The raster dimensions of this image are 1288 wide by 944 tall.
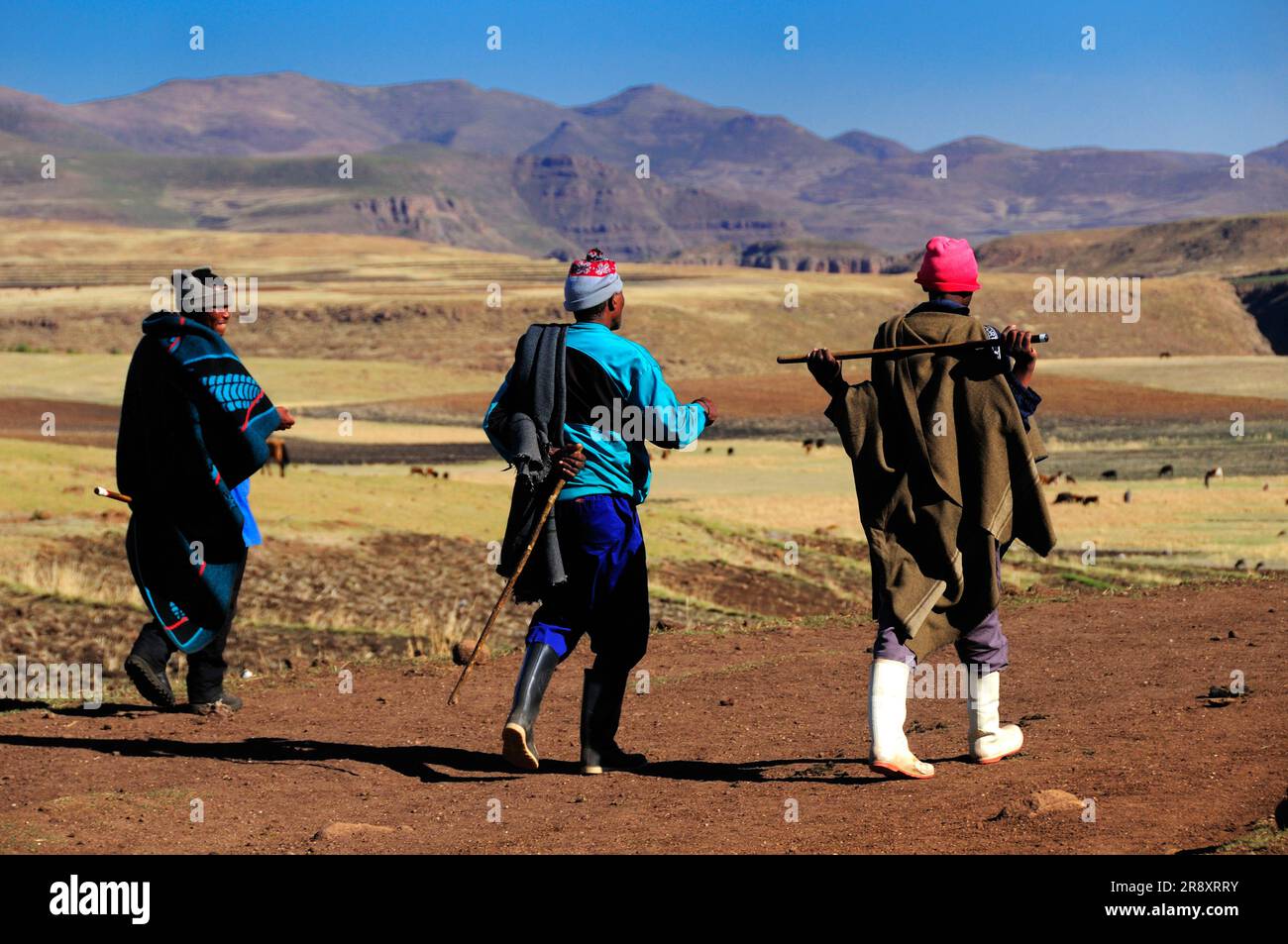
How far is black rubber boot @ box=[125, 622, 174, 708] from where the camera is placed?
30.3ft

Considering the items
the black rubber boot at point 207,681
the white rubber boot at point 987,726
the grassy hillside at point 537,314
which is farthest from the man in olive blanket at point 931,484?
the grassy hillside at point 537,314

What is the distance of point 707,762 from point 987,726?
1.41 meters

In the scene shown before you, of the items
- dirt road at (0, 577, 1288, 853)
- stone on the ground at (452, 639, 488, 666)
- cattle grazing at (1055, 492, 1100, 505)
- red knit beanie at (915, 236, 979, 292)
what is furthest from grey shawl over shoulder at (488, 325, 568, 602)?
cattle grazing at (1055, 492, 1100, 505)

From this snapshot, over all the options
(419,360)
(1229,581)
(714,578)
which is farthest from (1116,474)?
(419,360)

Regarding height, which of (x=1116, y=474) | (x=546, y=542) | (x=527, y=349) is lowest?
(x=1116, y=474)

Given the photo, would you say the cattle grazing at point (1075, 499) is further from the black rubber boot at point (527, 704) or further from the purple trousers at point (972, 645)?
the black rubber boot at point (527, 704)

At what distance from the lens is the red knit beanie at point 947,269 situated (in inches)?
283

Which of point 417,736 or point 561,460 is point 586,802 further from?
point 417,736

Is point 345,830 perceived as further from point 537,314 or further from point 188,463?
point 537,314

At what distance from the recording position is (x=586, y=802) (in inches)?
278

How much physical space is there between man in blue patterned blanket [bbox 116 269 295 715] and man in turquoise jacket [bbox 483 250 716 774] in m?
1.93

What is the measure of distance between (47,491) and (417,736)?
11.7 meters

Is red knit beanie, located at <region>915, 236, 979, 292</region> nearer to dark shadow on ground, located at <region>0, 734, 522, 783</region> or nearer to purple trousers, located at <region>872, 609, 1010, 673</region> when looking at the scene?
purple trousers, located at <region>872, 609, 1010, 673</region>

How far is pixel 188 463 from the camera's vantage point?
893 cm
